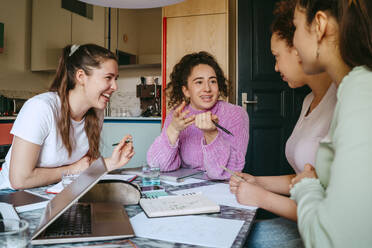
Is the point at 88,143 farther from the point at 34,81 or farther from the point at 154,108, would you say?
the point at 34,81

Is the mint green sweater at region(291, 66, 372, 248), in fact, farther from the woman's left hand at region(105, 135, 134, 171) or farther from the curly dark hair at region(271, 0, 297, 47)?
the woman's left hand at region(105, 135, 134, 171)

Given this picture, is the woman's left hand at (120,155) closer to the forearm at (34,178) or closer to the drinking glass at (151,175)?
the drinking glass at (151,175)

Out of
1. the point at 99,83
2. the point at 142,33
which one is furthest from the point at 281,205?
the point at 142,33

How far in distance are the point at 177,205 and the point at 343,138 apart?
19.9 inches

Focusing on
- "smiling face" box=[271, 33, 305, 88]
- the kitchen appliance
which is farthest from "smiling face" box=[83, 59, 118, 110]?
the kitchen appliance

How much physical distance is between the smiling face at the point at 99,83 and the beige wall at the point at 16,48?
2.85m

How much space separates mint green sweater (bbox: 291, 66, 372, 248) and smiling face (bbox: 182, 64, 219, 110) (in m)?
1.28

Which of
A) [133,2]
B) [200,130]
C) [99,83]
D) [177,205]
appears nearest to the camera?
[177,205]

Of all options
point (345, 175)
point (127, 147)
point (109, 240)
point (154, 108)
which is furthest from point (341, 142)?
point (154, 108)

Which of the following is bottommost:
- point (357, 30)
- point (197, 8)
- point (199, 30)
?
point (357, 30)

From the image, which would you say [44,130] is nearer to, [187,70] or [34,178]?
[34,178]

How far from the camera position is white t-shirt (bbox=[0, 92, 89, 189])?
4.43 feet

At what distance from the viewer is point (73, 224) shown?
73cm

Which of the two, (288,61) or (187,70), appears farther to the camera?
(187,70)
